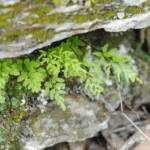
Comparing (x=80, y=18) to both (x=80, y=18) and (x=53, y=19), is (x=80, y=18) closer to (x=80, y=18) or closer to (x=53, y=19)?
(x=80, y=18)

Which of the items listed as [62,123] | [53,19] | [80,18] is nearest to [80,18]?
[80,18]

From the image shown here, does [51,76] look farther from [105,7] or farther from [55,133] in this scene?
[105,7]

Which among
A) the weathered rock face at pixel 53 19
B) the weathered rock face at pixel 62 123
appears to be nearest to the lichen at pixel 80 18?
the weathered rock face at pixel 53 19

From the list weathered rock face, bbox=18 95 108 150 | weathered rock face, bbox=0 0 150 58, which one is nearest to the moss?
weathered rock face, bbox=0 0 150 58

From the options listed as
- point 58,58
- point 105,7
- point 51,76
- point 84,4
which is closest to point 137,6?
point 105,7

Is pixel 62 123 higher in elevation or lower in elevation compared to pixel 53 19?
lower

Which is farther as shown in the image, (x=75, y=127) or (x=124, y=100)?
(x=124, y=100)
